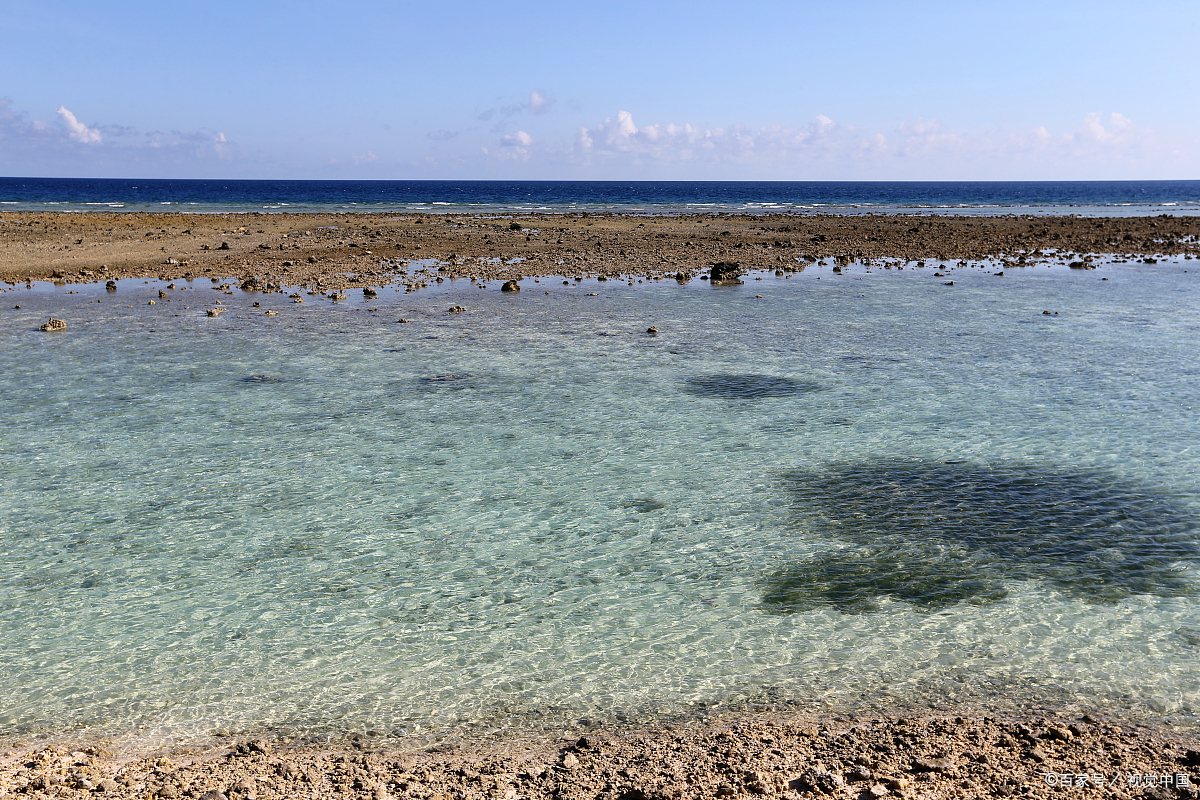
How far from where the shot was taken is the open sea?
6.29 metres

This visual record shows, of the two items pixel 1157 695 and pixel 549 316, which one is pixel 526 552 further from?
pixel 549 316

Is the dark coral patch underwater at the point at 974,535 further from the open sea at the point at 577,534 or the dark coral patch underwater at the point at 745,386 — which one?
the dark coral patch underwater at the point at 745,386

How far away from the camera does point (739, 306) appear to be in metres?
24.7

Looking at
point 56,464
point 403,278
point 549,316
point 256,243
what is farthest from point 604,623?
point 256,243

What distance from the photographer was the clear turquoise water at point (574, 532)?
6.34 meters

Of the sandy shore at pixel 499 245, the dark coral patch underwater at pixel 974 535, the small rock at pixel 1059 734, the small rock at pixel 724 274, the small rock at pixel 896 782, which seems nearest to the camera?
the small rock at pixel 896 782

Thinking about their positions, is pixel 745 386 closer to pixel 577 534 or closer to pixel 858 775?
pixel 577 534

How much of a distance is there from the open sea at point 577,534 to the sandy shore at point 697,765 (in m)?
0.27

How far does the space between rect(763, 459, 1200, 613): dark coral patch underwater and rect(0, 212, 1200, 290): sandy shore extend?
20.7 m

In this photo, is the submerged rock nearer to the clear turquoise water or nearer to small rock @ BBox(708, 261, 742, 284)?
small rock @ BBox(708, 261, 742, 284)

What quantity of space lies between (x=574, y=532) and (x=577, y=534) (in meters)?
0.05

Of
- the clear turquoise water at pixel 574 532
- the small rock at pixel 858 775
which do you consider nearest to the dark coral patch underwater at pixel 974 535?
the clear turquoise water at pixel 574 532

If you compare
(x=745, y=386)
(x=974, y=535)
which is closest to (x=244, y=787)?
(x=974, y=535)

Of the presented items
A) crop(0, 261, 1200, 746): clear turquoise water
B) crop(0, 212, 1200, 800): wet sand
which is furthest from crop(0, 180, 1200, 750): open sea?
crop(0, 212, 1200, 800): wet sand
